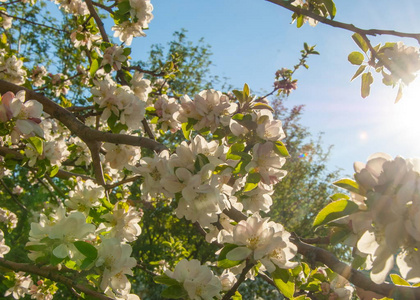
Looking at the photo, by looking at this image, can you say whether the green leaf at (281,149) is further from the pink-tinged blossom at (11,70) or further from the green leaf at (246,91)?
the pink-tinged blossom at (11,70)

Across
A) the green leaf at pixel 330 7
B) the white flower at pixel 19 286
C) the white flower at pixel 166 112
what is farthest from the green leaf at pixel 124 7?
the white flower at pixel 19 286

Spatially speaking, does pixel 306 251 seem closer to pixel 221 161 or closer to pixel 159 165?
pixel 221 161

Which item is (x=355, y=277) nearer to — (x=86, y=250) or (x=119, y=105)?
(x=86, y=250)

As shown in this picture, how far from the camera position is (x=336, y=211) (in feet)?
2.78

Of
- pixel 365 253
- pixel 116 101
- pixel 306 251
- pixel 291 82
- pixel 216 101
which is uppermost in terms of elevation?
pixel 291 82

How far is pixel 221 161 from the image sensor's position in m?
1.23

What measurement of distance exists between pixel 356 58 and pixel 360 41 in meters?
0.11

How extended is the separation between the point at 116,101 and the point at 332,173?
8.76 metres

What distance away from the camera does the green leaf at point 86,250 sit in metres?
1.14

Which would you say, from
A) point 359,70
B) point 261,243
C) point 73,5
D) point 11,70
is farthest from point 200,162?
point 11,70

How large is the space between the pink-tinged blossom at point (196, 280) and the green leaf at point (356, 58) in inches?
47.0

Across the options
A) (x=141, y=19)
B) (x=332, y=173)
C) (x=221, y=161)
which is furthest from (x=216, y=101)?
(x=332, y=173)

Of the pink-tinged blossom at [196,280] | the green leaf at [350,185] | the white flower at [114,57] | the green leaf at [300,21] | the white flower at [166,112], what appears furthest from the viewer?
the white flower at [114,57]

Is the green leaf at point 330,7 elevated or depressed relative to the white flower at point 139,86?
depressed
